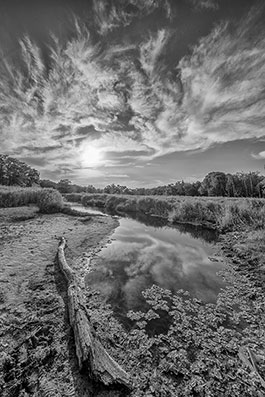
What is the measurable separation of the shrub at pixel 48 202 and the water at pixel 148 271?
12.0m

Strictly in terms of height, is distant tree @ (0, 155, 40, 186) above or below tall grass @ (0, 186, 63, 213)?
above

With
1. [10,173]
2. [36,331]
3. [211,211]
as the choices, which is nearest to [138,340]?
[36,331]

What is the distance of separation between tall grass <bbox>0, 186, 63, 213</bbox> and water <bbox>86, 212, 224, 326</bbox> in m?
12.2

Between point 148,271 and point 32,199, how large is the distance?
1829 cm

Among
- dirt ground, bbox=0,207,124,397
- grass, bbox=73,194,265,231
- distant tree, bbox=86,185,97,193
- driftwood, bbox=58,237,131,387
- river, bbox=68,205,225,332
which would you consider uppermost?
distant tree, bbox=86,185,97,193

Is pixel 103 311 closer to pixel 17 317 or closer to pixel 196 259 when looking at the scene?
pixel 17 317

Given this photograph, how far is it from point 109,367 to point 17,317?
2.51m

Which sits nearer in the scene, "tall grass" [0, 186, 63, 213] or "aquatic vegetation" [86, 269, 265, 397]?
"aquatic vegetation" [86, 269, 265, 397]

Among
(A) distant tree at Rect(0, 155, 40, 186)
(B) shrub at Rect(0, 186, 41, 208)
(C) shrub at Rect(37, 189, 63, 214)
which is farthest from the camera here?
(A) distant tree at Rect(0, 155, 40, 186)

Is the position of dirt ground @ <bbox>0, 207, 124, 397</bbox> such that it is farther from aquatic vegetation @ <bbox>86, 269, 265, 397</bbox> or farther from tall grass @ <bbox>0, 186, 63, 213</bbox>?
tall grass @ <bbox>0, 186, 63, 213</bbox>

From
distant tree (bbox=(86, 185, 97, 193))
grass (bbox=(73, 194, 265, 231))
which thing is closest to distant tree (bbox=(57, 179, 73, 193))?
distant tree (bbox=(86, 185, 97, 193))

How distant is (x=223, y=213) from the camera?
50.2 ft

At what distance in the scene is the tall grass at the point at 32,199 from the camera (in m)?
17.8

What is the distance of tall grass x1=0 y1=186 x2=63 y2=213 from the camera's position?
58.5ft
